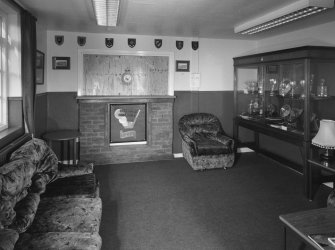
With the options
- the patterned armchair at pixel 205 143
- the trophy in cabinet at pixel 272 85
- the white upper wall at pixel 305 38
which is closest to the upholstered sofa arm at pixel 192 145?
the patterned armchair at pixel 205 143

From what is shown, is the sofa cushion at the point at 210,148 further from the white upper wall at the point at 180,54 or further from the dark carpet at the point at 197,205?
the white upper wall at the point at 180,54

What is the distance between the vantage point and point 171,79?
5531 millimetres

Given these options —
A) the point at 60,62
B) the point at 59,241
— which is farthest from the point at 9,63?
the point at 59,241

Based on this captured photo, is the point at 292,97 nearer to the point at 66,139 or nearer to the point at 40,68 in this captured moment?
the point at 66,139

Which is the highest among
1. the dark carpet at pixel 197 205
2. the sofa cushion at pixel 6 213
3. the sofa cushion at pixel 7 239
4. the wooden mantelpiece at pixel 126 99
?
the wooden mantelpiece at pixel 126 99

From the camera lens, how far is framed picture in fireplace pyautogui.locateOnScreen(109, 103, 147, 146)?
5.33 meters

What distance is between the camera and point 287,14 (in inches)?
133

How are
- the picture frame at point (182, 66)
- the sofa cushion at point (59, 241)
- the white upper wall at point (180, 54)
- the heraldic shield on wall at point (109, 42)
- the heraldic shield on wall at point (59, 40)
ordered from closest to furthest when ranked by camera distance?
the sofa cushion at point (59, 241) → the heraldic shield on wall at point (59, 40) → the white upper wall at point (180, 54) → the heraldic shield on wall at point (109, 42) → the picture frame at point (182, 66)

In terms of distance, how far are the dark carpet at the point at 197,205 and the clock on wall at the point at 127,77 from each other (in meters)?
1.59

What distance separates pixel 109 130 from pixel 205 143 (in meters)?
1.80

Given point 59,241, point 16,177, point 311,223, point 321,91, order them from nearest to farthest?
point 59,241
point 311,223
point 16,177
point 321,91

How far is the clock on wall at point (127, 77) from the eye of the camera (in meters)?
5.33

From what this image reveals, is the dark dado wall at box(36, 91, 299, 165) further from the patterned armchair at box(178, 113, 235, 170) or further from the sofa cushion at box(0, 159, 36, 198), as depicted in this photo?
the sofa cushion at box(0, 159, 36, 198)

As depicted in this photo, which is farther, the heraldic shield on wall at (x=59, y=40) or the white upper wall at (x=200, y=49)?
the heraldic shield on wall at (x=59, y=40)
